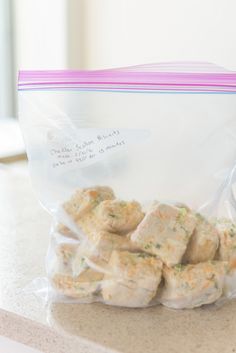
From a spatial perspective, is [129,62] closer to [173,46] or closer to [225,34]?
[173,46]

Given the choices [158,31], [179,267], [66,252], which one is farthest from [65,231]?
[158,31]

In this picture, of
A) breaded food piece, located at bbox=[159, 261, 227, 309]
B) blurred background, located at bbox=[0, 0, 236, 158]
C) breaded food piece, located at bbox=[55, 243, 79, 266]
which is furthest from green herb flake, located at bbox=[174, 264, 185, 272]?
blurred background, located at bbox=[0, 0, 236, 158]

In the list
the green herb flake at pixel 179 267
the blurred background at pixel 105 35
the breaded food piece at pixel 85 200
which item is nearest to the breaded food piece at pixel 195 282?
the green herb flake at pixel 179 267

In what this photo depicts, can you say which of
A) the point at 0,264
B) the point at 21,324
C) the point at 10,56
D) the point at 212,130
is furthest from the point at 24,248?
the point at 10,56

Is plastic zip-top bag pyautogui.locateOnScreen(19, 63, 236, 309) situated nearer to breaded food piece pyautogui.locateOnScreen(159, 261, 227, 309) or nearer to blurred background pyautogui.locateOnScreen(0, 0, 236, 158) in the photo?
breaded food piece pyautogui.locateOnScreen(159, 261, 227, 309)

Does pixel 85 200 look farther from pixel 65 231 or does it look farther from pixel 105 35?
pixel 105 35

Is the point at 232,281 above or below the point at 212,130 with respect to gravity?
below
